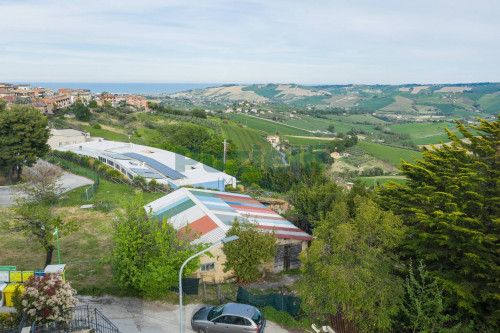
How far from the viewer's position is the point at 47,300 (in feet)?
43.3

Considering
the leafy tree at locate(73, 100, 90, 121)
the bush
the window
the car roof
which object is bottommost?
the window

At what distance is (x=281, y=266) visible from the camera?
2395 centimetres

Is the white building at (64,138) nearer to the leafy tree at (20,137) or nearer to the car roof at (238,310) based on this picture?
the leafy tree at (20,137)

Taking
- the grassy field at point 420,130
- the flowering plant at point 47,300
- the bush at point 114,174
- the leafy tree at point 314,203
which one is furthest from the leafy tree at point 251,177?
the grassy field at point 420,130

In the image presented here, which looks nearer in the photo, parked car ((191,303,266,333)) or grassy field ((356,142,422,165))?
parked car ((191,303,266,333))

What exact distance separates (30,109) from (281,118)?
13173 cm

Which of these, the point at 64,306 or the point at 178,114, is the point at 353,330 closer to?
the point at 64,306

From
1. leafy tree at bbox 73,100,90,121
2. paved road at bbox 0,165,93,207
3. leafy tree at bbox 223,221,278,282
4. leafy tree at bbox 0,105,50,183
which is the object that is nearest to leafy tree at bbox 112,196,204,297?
leafy tree at bbox 223,221,278,282

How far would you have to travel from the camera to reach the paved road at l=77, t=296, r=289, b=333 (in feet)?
53.5

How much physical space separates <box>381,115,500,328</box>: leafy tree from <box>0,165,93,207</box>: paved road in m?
32.8

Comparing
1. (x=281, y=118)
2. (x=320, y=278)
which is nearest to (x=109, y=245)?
(x=320, y=278)

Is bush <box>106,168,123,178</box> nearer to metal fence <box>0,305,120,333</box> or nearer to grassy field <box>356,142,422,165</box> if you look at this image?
metal fence <box>0,305,120,333</box>

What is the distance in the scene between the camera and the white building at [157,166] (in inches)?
1708

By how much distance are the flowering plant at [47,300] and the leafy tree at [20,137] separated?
102 feet
